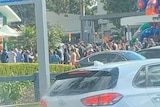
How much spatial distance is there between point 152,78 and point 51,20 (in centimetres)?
6262

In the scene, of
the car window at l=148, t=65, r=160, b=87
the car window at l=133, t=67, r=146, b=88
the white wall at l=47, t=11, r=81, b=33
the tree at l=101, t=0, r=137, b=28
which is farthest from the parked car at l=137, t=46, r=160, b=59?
the white wall at l=47, t=11, r=81, b=33

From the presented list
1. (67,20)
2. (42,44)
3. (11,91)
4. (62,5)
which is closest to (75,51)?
(11,91)

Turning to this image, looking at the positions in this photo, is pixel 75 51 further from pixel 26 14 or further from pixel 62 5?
pixel 26 14

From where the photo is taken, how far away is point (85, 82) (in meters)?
7.48

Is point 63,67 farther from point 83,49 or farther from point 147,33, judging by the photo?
point 147,33

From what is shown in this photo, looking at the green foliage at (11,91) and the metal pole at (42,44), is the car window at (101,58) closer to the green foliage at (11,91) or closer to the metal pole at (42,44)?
the green foliage at (11,91)

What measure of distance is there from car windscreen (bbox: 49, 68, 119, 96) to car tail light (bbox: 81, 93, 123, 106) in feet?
0.50

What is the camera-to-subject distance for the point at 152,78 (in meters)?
7.64

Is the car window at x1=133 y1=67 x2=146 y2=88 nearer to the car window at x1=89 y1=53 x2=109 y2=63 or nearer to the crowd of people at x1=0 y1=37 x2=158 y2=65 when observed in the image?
the car window at x1=89 y1=53 x2=109 y2=63

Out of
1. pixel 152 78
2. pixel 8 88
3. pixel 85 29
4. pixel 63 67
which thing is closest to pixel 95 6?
pixel 85 29

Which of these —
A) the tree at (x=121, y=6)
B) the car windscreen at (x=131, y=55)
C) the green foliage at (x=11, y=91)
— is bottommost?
the green foliage at (x=11, y=91)

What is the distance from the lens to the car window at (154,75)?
7.61 metres

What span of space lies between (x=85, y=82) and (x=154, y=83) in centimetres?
103

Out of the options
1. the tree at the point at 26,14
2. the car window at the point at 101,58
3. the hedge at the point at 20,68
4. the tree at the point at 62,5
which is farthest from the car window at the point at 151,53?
the tree at the point at 26,14
